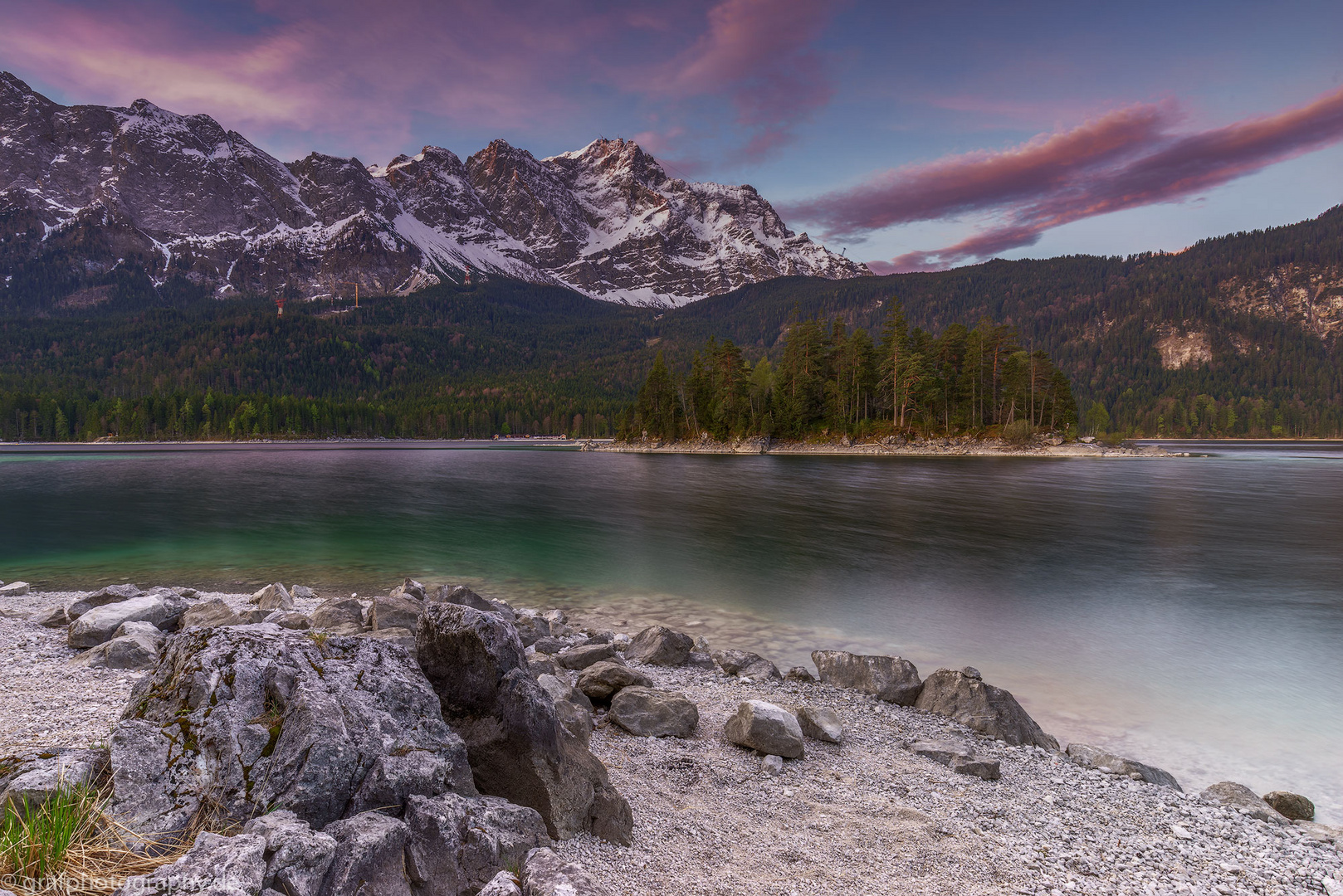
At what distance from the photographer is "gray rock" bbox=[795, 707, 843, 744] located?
8219mm

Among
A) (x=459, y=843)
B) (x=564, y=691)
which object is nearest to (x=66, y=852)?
(x=459, y=843)

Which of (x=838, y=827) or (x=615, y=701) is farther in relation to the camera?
(x=615, y=701)

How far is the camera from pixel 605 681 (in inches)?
354

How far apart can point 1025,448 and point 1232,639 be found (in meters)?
90.2

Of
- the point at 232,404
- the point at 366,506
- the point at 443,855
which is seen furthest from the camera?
the point at 232,404

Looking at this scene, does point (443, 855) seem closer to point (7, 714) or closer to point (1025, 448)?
point (7, 714)

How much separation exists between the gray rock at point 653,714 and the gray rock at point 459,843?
11.3 feet

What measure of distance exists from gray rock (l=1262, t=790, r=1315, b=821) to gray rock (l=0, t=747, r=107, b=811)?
39.0 feet

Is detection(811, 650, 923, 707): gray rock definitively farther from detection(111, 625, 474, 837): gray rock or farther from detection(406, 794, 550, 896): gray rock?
detection(111, 625, 474, 837): gray rock

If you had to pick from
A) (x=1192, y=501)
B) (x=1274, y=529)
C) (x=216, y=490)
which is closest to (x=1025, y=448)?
(x=1192, y=501)

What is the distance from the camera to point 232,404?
17625 centimetres

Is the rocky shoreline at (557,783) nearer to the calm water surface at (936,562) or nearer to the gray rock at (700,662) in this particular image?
the gray rock at (700,662)

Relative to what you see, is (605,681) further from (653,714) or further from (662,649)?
(662,649)

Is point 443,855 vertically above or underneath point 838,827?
above
